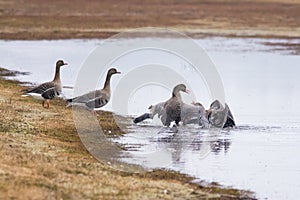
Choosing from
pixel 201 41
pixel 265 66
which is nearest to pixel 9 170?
pixel 265 66

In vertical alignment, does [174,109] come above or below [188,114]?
above

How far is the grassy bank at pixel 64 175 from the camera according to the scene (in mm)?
12195

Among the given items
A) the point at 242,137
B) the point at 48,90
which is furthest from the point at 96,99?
the point at 242,137

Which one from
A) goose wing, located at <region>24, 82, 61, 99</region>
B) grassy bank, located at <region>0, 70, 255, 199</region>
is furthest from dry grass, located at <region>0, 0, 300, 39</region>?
grassy bank, located at <region>0, 70, 255, 199</region>

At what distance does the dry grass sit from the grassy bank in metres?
34.2

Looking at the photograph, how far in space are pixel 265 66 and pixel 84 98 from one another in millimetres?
→ 18845

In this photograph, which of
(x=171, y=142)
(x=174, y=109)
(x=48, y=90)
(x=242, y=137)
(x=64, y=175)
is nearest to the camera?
(x=64, y=175)

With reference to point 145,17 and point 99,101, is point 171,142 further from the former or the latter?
point 145,17

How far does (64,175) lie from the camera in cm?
1317

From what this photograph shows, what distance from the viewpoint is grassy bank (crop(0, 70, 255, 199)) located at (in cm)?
1219

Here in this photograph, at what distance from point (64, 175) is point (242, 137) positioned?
24.3 feet

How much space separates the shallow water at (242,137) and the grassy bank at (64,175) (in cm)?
94

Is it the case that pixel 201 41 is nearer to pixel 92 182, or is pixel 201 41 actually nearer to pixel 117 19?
pixel 117 19

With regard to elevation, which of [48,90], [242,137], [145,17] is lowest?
[242,137]
